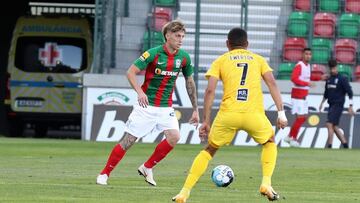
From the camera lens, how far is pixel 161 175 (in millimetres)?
16609

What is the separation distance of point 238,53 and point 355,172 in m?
6.10

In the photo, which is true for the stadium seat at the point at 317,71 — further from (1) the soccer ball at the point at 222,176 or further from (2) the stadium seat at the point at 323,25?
(1) the soccer ball at the point at 222,176

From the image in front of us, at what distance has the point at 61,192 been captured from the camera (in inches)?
517

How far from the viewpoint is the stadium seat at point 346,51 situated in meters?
30.0

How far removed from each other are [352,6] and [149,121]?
16593 millimetres

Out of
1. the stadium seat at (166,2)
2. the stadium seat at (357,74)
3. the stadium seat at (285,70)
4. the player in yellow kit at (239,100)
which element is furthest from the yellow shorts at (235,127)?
the stadium seat at (166,2)

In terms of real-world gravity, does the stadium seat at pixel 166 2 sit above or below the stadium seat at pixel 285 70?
above

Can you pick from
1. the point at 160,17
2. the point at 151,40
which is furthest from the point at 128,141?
the point at 160,17

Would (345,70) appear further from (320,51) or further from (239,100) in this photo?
(239,100)

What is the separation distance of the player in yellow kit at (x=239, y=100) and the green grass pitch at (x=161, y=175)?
611 mm

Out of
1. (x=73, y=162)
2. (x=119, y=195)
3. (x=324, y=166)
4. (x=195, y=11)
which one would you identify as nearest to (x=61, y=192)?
(x=119, y=195)

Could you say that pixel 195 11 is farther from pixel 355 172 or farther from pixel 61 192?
pixel 61 192

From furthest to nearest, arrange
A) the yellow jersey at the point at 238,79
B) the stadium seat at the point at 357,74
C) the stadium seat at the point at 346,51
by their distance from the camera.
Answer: the stadium seat at the point at 346,51
the stadium seat at the point at 357,74
the yellow jersey at the point at 238,79

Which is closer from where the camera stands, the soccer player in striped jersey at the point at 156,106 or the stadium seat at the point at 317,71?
the soccer player in striped jersey at the point at 156,106
